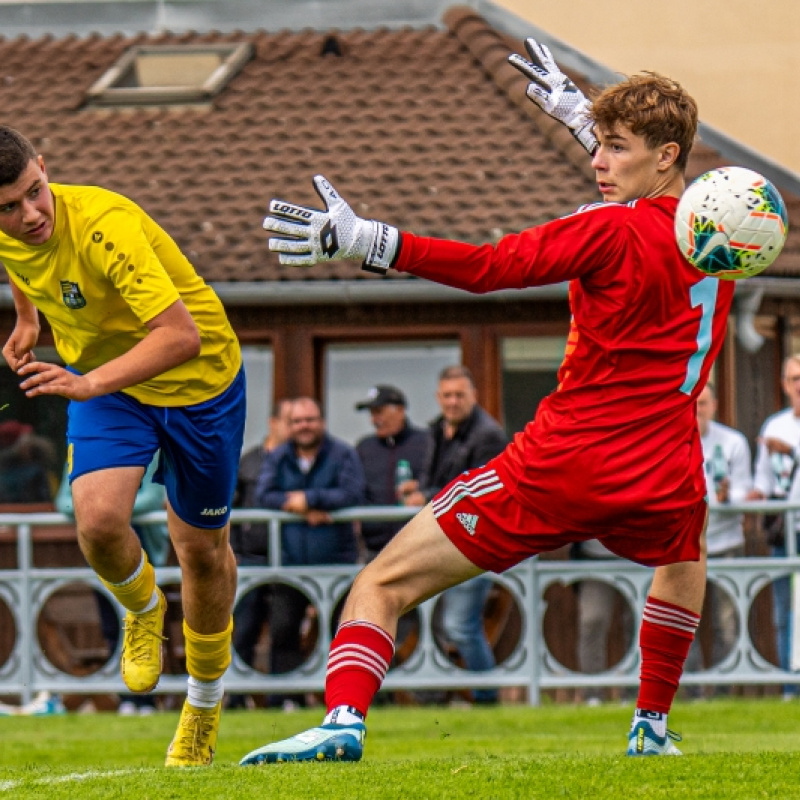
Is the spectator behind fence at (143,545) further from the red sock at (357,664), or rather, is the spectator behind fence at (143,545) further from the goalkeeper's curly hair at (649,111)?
the goalkeeper's curly hair at (649,111)

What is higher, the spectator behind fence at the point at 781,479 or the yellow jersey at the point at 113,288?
the yellow jersey at the point at 113,288

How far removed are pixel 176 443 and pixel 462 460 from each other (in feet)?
15.9

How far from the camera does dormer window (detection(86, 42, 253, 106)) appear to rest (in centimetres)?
1677

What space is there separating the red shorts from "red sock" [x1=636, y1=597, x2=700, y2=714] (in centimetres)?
49

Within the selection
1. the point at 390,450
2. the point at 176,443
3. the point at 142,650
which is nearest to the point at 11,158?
the point at 176,443

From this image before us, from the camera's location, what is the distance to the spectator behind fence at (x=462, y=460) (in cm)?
1177

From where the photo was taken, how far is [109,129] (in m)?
16.3

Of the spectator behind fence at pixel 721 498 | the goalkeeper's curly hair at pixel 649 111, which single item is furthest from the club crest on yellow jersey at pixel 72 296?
the spectator behind fence at pixel 721 498

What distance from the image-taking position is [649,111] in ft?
19.5

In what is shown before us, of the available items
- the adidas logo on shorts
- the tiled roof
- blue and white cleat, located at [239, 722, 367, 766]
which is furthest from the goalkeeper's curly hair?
the tiled roof

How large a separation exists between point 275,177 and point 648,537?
32.4ft

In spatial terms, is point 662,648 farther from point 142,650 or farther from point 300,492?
point 300,492

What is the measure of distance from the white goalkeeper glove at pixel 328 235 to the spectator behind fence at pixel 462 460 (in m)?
6.24

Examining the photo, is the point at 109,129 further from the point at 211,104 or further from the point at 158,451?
the point at 158,451
